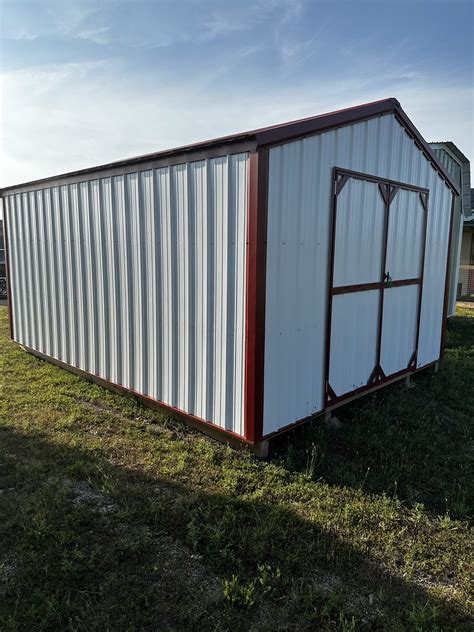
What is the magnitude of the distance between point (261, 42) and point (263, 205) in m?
3.53

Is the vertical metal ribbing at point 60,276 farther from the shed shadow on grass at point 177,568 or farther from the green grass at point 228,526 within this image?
the shed shadow on grass at point 177,568

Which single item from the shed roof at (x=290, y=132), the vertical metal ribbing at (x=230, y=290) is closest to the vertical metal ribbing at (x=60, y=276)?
the shed roof at (x=290, y=132)

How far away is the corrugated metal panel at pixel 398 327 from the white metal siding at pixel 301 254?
4.40 ft

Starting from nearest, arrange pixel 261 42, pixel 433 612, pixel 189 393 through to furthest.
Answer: pixel 433 612 < pixel 189 393 < pixel 261 42

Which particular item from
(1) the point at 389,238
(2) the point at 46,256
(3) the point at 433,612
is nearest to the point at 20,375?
(2) the point at 46,256

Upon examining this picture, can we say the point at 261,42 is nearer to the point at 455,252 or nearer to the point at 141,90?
the point at 141,90

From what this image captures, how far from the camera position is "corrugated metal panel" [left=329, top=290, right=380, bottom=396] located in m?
4.25

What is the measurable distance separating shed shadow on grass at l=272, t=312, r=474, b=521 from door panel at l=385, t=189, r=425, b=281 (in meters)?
1.52

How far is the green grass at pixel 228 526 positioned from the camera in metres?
2.07

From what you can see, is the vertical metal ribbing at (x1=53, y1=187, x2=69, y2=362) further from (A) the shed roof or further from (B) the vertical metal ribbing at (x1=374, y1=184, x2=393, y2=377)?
(B) the vertical metal ribbing at (x1=374, y1=184, x2=393, y2=377)

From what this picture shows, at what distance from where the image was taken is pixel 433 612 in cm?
204

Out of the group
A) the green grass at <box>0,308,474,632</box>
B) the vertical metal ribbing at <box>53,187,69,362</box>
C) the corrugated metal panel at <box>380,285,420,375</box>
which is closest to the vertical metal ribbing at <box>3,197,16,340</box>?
the vertical metal ribbing at <box>53,187,69,362</box>

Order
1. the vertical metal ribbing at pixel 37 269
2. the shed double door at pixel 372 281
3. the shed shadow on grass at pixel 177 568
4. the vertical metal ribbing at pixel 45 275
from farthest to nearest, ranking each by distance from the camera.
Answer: the vertical metal ribbing at pixel 37 269 → the vertical metal ribbing at pixel 45 275 → the shed double door at pixel 372 281 → the shed shadow on grass at pixel 177 568

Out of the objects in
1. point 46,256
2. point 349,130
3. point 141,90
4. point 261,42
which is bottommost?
point 46,256
